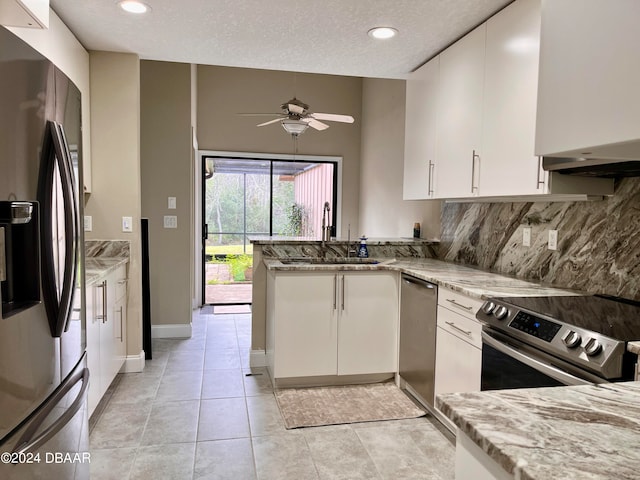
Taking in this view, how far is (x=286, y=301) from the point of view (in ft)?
10.4

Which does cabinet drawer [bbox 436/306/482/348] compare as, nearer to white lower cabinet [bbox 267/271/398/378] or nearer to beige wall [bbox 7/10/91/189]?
white lower cabinet [bbox 267/271/398/378]

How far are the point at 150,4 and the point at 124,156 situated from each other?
120cm

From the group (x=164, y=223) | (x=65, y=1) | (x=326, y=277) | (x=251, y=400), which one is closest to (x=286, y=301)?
(x=326, y=277)

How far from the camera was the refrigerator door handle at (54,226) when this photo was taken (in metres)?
1.32

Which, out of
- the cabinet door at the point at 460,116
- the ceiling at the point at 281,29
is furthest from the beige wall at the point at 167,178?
the cabinet door at the point at 460,116

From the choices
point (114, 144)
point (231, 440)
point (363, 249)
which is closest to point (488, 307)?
point (231, 440)

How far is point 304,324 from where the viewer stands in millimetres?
3209

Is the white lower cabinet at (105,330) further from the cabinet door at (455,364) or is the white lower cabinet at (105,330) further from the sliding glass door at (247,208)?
the sliding glass door at (247,208)

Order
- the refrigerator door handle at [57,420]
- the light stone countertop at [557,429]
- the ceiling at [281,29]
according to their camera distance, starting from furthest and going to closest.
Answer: the ceiling at [281,29], the refrigerator door handle at [57,420], the light stone countertop at [557,429]

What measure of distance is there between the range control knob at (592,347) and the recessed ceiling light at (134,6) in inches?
107

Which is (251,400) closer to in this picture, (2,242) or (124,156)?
(124,156)

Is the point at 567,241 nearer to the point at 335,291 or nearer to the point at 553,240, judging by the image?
the point at 553,240

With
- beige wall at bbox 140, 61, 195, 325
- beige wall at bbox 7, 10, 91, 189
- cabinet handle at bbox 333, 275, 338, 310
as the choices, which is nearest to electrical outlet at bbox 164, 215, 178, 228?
beige wall at bbox 140, 61, 195, 325

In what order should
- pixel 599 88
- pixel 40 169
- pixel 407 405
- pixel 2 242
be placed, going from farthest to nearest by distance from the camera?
pixel 407 405
pixel 599 88
pixel 40 169
pixel 2 242
